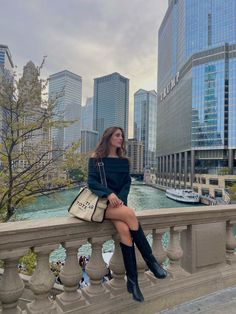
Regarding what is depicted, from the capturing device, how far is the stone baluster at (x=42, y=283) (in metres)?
2.29

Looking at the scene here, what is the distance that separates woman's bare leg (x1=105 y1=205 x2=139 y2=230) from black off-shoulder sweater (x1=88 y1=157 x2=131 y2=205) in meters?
0.17

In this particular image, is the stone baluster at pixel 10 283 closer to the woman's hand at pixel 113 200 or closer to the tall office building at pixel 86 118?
the woman's hand at pixel 113 200

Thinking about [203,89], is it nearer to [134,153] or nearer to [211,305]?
[134,153]

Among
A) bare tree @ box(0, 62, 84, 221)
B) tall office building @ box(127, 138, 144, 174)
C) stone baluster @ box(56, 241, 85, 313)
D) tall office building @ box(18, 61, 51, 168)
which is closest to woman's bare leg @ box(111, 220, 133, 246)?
stone baluster @ box(56, 241, 85, 313)

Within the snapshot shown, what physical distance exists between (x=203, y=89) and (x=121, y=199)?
8356 cm

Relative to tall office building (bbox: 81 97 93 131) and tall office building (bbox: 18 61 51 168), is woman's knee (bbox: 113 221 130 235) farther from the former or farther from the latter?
tall office building (bbox: 81 97 93 131)

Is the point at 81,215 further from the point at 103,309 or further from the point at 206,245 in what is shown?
the point at 206,245

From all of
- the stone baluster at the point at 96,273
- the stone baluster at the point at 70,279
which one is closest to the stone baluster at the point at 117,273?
the stone baluster at the point at 96,273

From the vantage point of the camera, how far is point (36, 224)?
2.28 m

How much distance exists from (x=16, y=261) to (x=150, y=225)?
137cm

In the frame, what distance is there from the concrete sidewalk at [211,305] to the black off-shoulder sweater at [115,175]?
1384 millimetres

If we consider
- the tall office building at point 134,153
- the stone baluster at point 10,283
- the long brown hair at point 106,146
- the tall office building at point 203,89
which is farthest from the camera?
the tall office building at point 203,89

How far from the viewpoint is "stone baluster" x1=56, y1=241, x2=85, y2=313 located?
2.44 meters

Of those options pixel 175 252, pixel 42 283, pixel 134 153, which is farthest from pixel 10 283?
pixel 134 153
